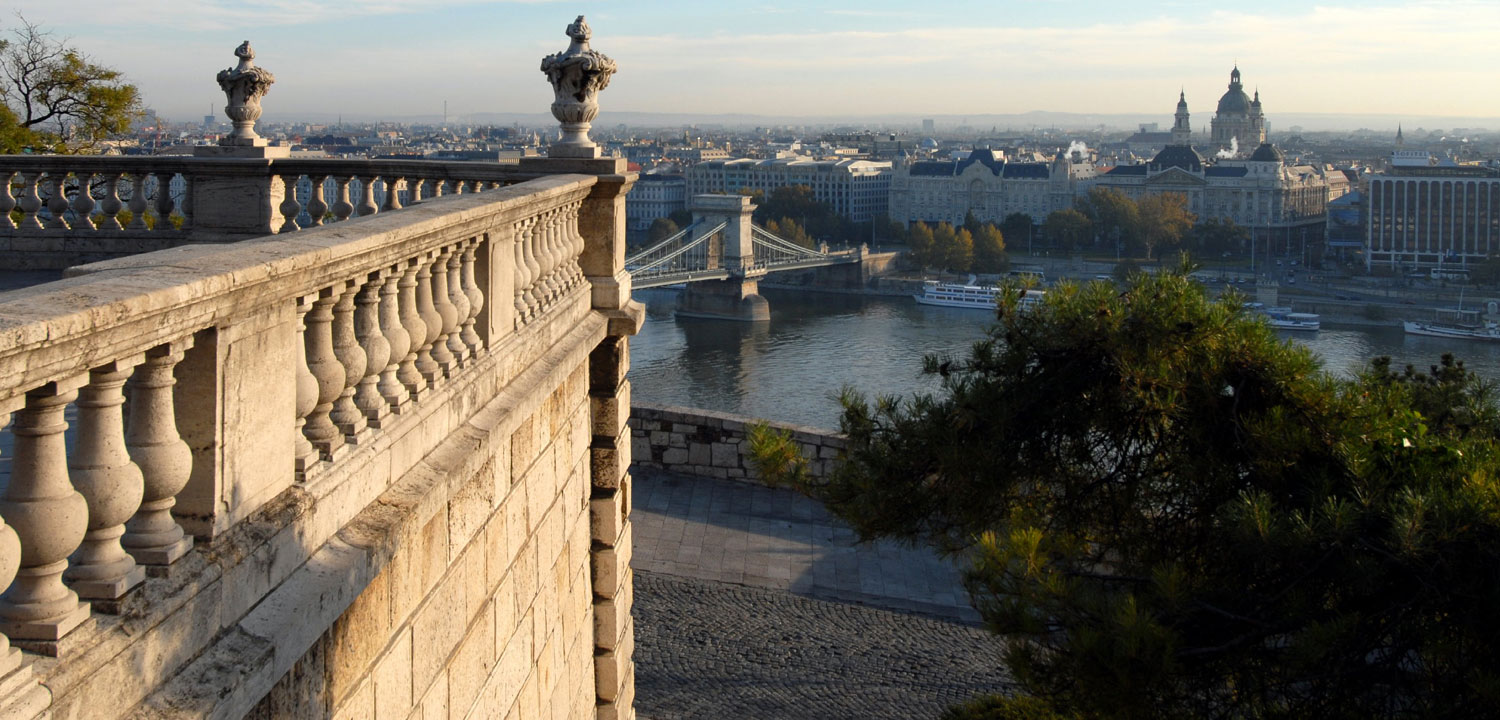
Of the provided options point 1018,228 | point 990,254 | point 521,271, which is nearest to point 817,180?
point 1018,228

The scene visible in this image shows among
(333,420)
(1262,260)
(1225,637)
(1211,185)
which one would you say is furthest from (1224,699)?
(1211,185)

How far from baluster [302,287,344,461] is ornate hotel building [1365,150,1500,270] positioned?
55913mm

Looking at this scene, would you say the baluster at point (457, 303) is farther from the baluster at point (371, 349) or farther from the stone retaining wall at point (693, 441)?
the stone retaining wall at point (693, 441)

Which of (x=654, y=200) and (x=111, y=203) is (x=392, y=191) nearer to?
(x=111, y=203)

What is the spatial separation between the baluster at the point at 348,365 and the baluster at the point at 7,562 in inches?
25.4

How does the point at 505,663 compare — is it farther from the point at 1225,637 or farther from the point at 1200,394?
the point at 1200,394

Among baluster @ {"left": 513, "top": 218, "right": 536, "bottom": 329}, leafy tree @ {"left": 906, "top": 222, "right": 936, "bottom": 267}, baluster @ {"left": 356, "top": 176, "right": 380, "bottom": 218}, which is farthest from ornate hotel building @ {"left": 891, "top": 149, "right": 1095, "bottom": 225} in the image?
baluster @ {"left": 513, "top": 218, "right": 536, "bottom": 329}

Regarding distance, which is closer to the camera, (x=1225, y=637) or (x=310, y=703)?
(x=310, y=703)

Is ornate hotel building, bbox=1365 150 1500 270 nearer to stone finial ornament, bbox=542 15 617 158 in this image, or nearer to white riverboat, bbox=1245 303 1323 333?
white riverboat, bbox=1245 303 1323 333

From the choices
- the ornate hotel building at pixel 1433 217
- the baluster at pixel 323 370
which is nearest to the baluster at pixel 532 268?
the baluster at pixel 323 370

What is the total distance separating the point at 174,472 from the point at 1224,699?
2.16 meters

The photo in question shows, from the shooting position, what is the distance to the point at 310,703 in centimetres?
150

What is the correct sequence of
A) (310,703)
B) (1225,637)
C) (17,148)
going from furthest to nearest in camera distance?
(17,148)
(1225,637)
(310,703)

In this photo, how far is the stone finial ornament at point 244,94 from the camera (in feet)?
13.8
